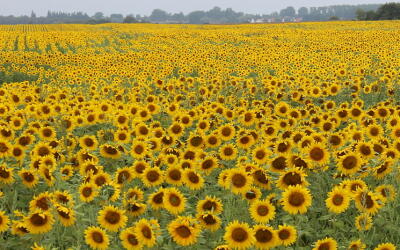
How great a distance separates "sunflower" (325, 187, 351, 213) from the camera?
395 centimetres

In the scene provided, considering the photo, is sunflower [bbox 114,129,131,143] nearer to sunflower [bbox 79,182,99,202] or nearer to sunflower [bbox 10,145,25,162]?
sunflower [bbox 10,145,25,162]

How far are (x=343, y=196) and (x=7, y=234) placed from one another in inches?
141

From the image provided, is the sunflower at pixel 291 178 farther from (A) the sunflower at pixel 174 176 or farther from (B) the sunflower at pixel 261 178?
(A) the sunflower at pixel 174 176

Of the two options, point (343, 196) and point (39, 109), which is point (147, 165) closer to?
point (343, 196)

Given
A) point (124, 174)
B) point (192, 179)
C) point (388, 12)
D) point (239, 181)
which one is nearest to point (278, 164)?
point (239, 181)

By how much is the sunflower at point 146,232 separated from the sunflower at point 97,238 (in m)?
0.34

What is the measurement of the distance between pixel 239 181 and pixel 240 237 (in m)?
1.00

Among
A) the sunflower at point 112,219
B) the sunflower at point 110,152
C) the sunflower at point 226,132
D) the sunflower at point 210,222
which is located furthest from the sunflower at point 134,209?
the sunflower at point 226,132

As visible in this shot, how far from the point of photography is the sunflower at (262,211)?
3.89 metres

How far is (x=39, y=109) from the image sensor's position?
713 centimetres

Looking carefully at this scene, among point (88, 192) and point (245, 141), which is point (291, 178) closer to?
point (245, 141)

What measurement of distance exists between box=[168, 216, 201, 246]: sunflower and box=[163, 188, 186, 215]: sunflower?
0.49 metres

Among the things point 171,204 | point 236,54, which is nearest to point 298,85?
point 171,204

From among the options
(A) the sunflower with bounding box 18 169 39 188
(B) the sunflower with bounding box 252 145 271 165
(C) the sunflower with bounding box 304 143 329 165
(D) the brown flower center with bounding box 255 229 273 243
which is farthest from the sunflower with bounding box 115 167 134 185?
(C) the sunflower with bounding box 304 143 329 165
